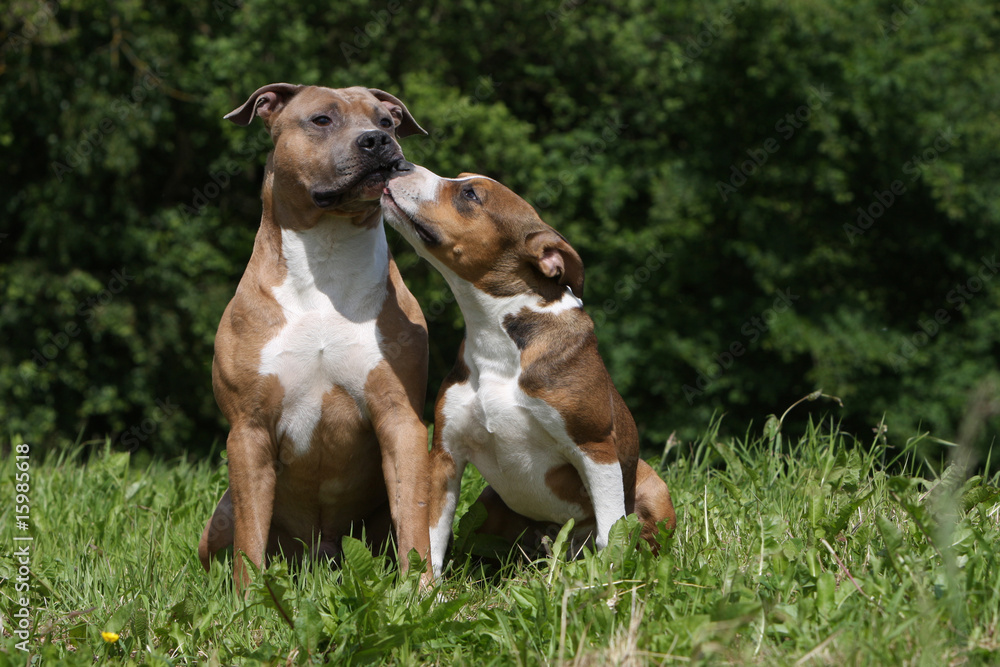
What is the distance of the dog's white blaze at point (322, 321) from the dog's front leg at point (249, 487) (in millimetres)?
115

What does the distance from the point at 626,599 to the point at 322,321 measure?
1.65m

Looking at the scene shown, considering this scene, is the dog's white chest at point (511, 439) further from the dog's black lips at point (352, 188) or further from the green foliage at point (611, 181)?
the green foliage at point (611, 181)

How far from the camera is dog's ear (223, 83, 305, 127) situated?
13.6 feet

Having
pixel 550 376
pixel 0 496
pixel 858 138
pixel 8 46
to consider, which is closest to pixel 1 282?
pixel 8 46

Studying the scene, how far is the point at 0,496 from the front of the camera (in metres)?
4.81

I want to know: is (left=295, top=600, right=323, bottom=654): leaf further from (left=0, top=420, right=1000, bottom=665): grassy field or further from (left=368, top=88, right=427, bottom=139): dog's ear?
(left=368, top=88, right=427, bottom=139): dog's ear

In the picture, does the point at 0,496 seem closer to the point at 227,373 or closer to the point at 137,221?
the point at 227,373

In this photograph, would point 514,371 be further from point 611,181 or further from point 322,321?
point 611,181

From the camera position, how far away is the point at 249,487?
144 inches

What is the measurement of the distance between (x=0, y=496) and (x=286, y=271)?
229cm

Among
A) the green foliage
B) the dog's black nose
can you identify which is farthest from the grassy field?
the green foliage

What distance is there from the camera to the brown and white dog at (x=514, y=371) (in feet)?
11.5

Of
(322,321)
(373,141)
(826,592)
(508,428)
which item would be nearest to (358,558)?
(508,428)

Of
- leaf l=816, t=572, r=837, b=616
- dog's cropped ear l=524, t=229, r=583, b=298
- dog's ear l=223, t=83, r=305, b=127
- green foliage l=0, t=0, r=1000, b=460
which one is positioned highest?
dog's cropped ear l=524, t=229, r=583, b=298
